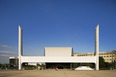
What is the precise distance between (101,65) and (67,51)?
56.8 ft

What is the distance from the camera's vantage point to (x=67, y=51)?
5131 centimetres

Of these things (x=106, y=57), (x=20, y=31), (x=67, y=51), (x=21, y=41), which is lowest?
(x=106, y=57)

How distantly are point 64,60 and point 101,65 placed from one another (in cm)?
2356

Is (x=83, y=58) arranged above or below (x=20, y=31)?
below

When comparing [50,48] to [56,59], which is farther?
[50,48]

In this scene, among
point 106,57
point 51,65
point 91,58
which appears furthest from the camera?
point 106,57

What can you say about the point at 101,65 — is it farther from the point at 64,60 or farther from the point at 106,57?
the point at 106,57

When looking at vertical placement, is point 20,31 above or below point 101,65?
above

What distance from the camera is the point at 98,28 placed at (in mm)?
40125

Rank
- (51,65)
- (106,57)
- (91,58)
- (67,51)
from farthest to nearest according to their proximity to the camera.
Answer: (106,57), (51,65), (67,51), (91,58)

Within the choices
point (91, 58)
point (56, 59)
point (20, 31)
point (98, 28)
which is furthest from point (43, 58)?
point (98, 28)

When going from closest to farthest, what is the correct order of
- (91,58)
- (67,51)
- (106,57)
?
(91,58)
(67,51)
(106,57)

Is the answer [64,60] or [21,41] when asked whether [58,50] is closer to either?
[64,60]

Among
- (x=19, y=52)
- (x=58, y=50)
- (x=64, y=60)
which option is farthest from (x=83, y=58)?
(x=19, y=52)
